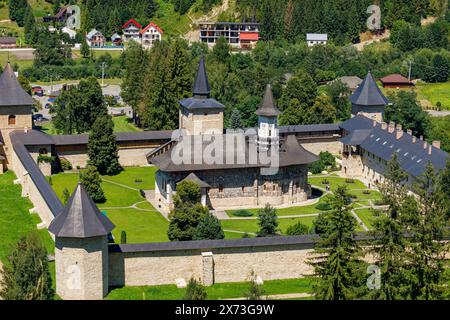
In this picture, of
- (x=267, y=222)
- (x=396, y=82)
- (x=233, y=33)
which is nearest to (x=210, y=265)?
(x=267, y=222)

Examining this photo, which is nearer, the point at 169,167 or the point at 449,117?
the point at 169,167

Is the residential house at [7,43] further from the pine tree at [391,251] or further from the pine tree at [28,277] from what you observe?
the pine tree at [391,251]

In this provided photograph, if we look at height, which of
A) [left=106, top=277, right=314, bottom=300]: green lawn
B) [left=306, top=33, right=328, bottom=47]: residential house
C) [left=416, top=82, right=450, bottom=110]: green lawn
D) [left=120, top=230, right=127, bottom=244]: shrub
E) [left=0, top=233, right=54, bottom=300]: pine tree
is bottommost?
[left=106, top=277, right=314, bottom=300]: green lawn

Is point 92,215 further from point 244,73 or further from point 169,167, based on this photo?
point 244,73

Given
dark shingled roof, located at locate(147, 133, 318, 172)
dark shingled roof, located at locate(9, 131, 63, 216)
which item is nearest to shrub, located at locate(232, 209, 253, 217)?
dark shingled roof, located at locate(147, 133, 318, 172)

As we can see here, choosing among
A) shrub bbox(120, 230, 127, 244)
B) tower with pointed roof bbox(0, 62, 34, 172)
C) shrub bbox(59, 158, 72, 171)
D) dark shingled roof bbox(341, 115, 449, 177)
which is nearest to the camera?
shrub bbox(120, 230, 127, 244)

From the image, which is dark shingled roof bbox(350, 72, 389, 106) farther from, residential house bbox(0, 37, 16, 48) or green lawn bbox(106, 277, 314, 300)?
residential house bbox(0, 37, 16, 48)

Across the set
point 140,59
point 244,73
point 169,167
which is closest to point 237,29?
A: point 244,73

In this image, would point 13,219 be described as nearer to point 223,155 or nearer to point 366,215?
point 223,155
